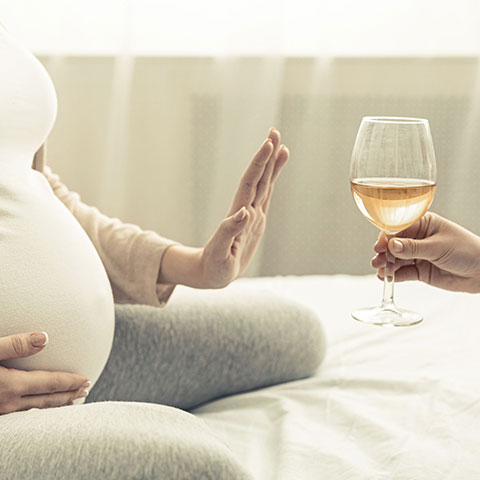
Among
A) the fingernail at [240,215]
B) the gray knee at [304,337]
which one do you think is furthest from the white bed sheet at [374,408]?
the fingernail at [240,215]

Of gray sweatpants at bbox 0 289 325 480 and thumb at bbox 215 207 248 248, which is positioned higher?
thumb at bbox 215 207 248 248

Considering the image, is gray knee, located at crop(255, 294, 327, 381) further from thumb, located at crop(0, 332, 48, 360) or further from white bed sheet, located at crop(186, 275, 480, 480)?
thumb, located at crop(0, 332, 48, 360)

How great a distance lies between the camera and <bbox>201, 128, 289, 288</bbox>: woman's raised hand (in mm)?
963

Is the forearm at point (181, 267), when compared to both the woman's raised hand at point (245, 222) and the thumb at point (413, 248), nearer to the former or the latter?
the woman's raised hand at point (245, 222)

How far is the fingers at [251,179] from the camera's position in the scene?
3.21ft

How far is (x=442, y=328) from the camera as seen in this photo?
1.18 metres

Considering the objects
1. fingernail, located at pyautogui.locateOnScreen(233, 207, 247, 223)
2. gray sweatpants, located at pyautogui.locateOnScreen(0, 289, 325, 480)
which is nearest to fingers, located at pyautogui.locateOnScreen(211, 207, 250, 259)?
fingernail, located at pyautogui.locateOnScreen(233, 207, 247, 223)

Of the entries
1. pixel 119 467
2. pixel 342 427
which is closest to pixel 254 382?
pixel 342 427

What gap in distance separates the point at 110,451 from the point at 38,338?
0.20m

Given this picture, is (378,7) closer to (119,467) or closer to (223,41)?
(223,41)

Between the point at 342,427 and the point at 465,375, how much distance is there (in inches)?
8.8

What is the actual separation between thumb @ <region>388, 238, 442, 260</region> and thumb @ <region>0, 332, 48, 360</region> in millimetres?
404

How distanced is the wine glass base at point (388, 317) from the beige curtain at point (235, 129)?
5.08 ft

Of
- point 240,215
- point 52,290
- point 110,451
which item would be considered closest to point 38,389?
point 52,290
